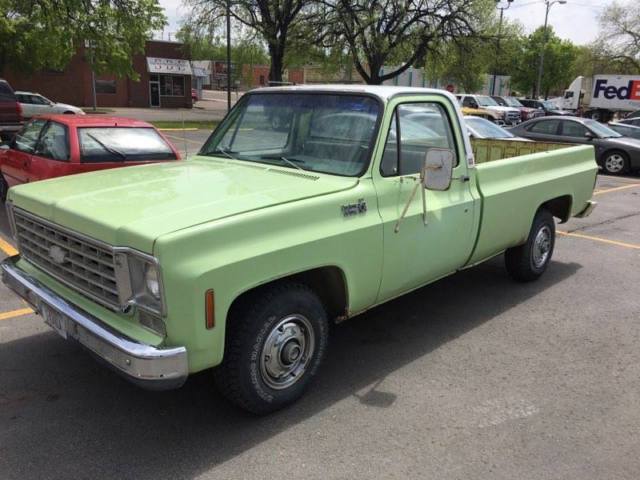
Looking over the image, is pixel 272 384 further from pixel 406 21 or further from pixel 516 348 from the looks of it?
pixel 406 21

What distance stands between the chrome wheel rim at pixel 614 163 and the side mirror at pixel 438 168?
13604mm

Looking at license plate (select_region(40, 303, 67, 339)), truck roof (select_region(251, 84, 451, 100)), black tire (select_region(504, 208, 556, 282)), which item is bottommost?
black tire (select_region(504, 208, 556, 282))

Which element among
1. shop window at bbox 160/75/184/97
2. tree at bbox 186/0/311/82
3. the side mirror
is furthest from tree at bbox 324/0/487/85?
the side mirror

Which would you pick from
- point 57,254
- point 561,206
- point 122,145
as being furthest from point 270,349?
point 122,145

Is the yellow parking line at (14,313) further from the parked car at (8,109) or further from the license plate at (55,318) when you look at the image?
the parked car at (8,109)

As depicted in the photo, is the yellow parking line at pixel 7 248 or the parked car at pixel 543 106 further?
the parked car at pixel 543 106

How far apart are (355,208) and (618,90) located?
131 feet

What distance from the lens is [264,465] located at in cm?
300

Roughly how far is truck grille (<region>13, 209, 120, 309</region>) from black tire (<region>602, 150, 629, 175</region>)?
49.5ft

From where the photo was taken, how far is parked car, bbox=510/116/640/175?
14930mm

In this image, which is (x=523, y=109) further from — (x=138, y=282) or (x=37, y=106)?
(x=138, y=282)

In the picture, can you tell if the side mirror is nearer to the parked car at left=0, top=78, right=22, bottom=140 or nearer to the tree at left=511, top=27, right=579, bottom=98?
the parked car at left=0, top=78, right=22, bottom=140

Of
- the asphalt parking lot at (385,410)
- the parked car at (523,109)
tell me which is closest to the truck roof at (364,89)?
the asphalt parking lot at (385,410)

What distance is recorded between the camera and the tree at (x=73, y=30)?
1454 cm
